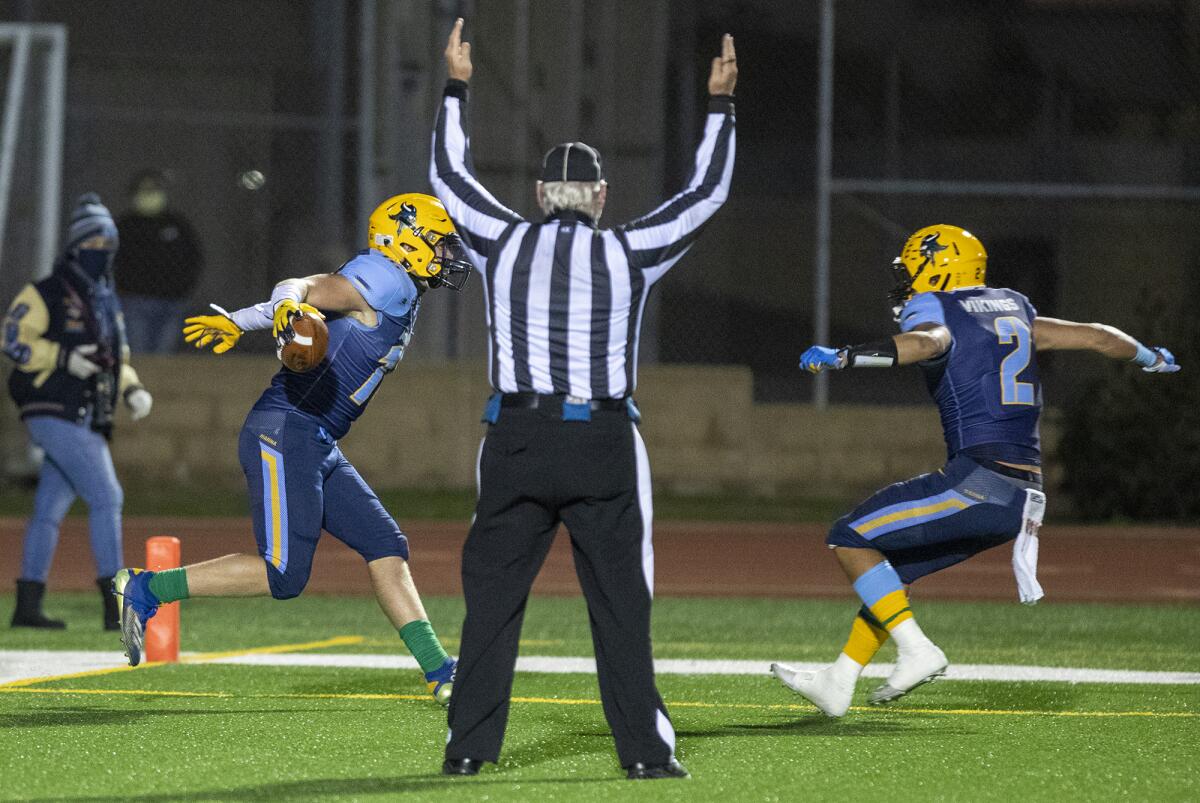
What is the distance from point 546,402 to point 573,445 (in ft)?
0.53

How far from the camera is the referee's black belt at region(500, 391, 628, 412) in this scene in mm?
6199

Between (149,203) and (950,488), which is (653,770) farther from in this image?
(149,203)

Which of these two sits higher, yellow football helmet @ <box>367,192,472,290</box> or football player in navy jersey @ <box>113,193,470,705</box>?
yellow football helmet @ <box>367,192,472,290</box>

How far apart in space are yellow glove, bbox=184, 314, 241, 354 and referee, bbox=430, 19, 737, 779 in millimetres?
1637

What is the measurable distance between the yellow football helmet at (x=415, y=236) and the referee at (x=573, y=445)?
1.50 metres

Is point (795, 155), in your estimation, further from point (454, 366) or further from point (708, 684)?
point (708, 684)

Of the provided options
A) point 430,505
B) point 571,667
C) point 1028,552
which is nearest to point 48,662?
point 571,667

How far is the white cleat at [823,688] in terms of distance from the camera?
7.68 meters

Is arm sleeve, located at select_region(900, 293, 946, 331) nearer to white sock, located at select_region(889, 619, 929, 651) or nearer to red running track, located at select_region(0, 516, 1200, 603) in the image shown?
white sock, located at select_region(889, 619, 929, 651)

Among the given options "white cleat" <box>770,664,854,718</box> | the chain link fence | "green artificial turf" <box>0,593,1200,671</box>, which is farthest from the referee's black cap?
the chain link fence

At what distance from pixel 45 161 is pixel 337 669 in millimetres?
10566

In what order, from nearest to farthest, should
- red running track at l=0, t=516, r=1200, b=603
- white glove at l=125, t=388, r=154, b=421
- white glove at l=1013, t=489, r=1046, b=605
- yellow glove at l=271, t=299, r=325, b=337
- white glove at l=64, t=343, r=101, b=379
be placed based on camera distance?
yellow glove at l=271, t=299, r=325, b=337, white glove at l=1013, t=489, r=1046, b=605, white glove at l=64, t=343, r=101, b=379, white glove at l=125, t=388, r=154, b=421, red running track at l=0, t=516, r=1200, b=603

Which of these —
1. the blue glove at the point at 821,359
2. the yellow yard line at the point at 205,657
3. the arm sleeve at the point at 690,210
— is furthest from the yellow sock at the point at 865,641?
the yellow yard line at the point at 205,657

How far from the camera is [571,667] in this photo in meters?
9.57
